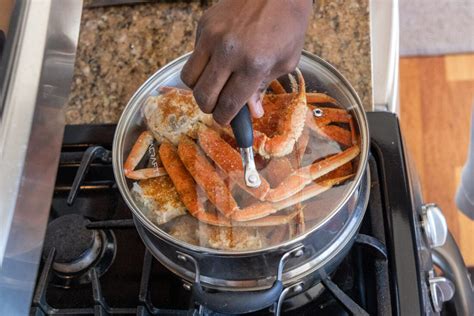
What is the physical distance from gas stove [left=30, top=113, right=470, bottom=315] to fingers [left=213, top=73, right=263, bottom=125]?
22cm

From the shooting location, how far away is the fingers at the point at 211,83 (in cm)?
50

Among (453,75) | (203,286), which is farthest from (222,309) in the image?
(453,75)

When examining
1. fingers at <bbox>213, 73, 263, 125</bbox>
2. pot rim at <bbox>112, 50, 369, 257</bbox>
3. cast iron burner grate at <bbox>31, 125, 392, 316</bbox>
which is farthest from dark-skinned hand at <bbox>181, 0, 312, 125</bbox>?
cast iron burner grate at <bbox>31, 125, 392, 316</bbox>

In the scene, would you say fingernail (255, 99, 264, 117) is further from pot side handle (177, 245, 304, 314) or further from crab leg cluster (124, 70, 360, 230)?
pot side handle (177, 245, 304, 314)

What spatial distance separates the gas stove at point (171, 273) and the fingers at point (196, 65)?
0.23 m

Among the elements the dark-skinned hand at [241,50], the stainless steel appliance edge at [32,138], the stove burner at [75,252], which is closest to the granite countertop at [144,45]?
the stainless steel appliance edge at [32,138]

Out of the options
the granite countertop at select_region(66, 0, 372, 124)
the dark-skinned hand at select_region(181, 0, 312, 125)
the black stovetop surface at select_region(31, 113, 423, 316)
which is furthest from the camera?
the granite countertop at select_region(66, 0, 372, 124)

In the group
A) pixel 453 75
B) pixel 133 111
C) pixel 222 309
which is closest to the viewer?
pixel 222 309

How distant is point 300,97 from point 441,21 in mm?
1269

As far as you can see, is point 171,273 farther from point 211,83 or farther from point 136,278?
point 211,83

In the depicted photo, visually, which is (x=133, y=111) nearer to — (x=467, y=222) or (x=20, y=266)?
(x=20, y=266)

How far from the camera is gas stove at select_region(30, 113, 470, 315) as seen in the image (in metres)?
0.62

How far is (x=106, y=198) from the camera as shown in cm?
76

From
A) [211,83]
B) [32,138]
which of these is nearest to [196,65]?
[211,83]
